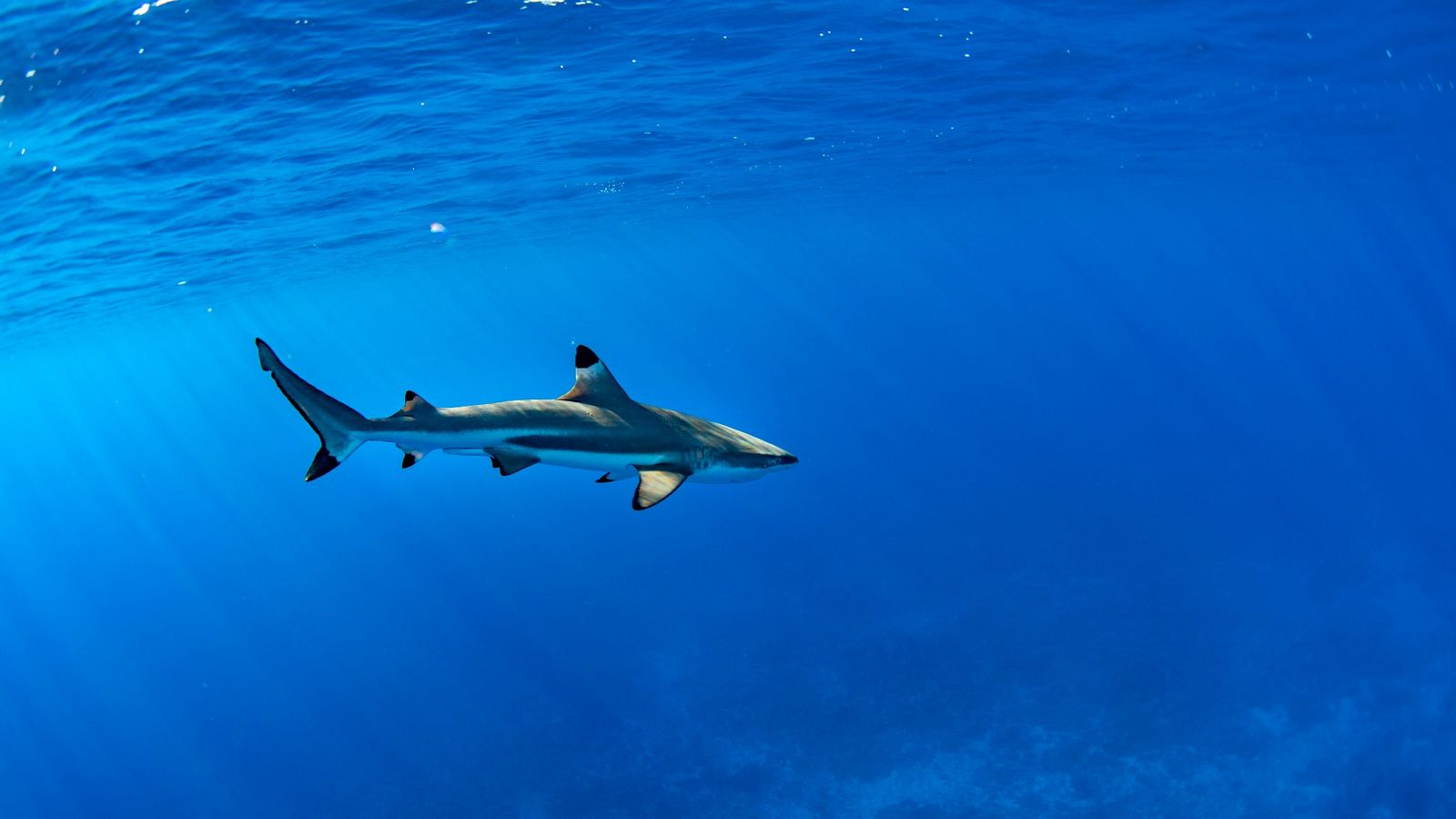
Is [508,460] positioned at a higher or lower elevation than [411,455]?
higher

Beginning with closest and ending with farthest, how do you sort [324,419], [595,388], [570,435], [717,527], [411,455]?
1. [324,419]
2. [411,455]
3. [570,435]
4. [595,388]
5. [717,527]

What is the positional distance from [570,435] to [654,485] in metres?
0.92

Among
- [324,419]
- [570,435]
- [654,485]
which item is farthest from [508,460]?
[324,419]

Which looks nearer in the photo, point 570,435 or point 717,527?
point 570,435

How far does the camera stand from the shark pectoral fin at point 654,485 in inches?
237

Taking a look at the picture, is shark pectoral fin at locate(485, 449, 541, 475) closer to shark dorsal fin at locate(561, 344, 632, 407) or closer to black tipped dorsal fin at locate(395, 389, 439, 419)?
black tipped dorsal fin at locate(395, 389, 439, 419)

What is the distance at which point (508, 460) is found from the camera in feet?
22.4

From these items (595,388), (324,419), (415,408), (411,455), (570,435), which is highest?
(595,388)

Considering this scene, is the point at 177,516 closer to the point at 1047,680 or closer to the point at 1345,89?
the point at 1047,680

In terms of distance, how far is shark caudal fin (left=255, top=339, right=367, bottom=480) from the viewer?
5977 mm

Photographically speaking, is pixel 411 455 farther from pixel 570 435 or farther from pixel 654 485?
pixel 654 485

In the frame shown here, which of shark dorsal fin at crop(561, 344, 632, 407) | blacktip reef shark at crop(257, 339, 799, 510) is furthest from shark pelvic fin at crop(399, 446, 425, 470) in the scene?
shark dorsal fin at crop(561, 344, 632, 407)

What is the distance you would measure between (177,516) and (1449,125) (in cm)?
8229

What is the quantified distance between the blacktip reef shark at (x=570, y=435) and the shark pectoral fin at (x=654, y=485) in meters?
0.01
